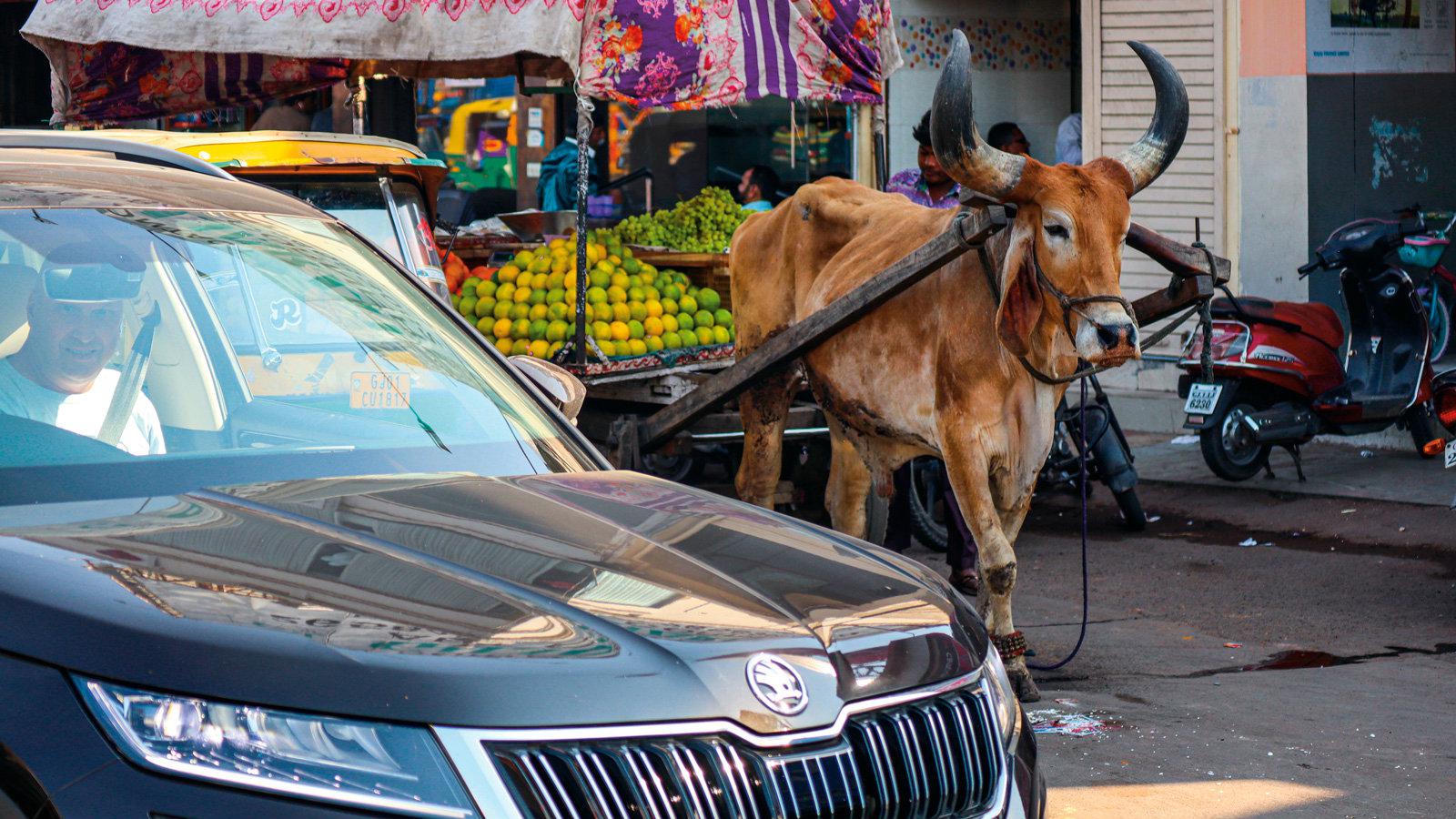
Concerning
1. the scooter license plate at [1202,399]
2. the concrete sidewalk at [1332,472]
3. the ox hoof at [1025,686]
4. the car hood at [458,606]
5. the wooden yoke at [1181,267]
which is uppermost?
the wooden yoke at [1181,267]

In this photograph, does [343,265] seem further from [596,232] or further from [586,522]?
[596,232]

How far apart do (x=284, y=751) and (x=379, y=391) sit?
135 cm

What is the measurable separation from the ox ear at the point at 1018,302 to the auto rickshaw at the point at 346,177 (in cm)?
283

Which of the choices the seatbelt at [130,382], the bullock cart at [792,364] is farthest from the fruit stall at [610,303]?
the seatbelt at [130,382]

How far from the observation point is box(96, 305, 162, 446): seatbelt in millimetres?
2994

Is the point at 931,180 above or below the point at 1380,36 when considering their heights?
below

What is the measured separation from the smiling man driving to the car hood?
1.09 feet

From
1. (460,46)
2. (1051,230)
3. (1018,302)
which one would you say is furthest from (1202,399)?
(460,46)

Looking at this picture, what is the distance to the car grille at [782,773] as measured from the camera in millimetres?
2146

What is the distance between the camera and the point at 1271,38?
11.6m

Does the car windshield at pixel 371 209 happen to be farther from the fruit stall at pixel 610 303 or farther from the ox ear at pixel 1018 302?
the ox ear at pixel 1018 302

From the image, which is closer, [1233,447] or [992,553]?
[992,553]

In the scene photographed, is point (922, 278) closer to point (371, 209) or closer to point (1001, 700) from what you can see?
point (371, 209)

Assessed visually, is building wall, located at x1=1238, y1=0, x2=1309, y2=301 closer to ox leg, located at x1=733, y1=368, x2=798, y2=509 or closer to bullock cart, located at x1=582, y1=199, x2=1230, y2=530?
bullock cart, located at x1=582, y1=199, x2=1230, y2=530
